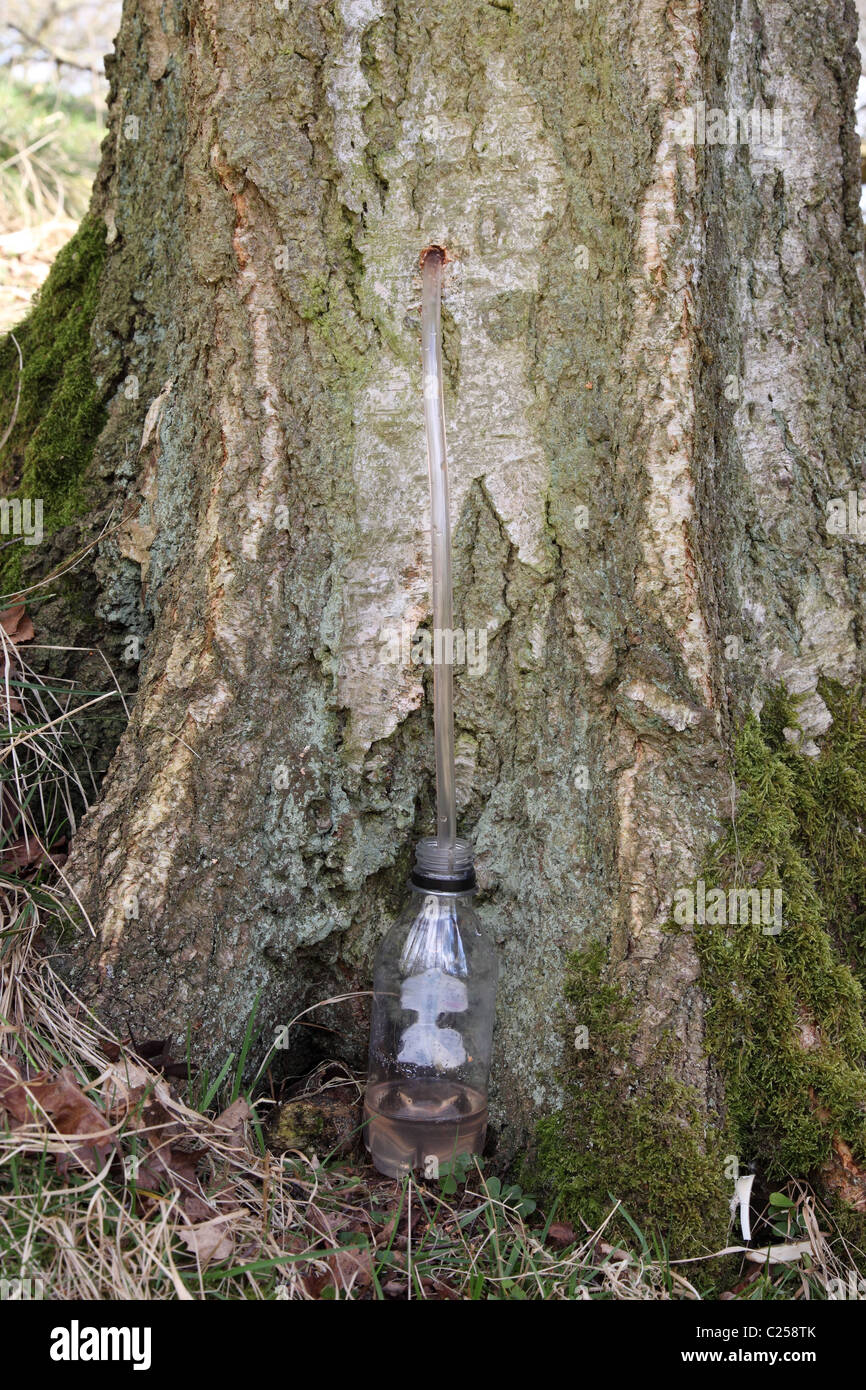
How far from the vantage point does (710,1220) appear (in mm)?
1957

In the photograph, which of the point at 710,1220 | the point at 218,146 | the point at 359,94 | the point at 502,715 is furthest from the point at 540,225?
the point at 710,1220

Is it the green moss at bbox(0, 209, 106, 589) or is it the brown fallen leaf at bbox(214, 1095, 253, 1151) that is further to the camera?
the green moss at bbox(0, 209, 106, 589)

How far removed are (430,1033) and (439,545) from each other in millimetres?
1070

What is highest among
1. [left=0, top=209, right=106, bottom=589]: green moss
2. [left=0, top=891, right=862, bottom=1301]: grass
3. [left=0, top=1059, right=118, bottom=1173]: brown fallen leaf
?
[left=0, top=209, right=106, bottom=589]: green moss

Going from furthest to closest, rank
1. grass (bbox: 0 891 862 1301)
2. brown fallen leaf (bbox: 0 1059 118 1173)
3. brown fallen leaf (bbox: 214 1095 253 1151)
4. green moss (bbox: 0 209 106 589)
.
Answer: green moss (bbox: 0 209 106 589), brown fallen leaf (bbox: 214 1095 253 1151), brown fallen leaf (bbox: 0 1059 118 1173), grass (bbox: 0 891 862 1301)

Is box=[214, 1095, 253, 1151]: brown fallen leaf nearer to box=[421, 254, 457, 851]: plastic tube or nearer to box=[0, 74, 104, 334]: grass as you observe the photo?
box=[421, 254, 457, 851]: plastic tube

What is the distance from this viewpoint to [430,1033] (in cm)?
223

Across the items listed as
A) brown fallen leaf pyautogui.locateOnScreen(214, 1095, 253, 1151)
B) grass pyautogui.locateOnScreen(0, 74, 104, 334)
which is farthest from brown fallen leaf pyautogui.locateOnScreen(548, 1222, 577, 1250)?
grass pyautogui.locateOnScreen(0, 74, 104, 334)

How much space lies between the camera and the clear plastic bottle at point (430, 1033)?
216 cm

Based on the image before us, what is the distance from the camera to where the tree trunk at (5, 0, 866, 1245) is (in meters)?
2.06

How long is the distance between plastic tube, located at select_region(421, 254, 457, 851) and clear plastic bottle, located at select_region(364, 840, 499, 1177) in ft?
0.40

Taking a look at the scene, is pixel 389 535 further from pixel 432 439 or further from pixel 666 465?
pixel 666 465

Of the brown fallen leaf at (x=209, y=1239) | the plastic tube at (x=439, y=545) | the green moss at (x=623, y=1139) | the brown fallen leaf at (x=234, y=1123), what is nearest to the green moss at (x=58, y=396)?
the plastic tube at (x=439, y=545)
